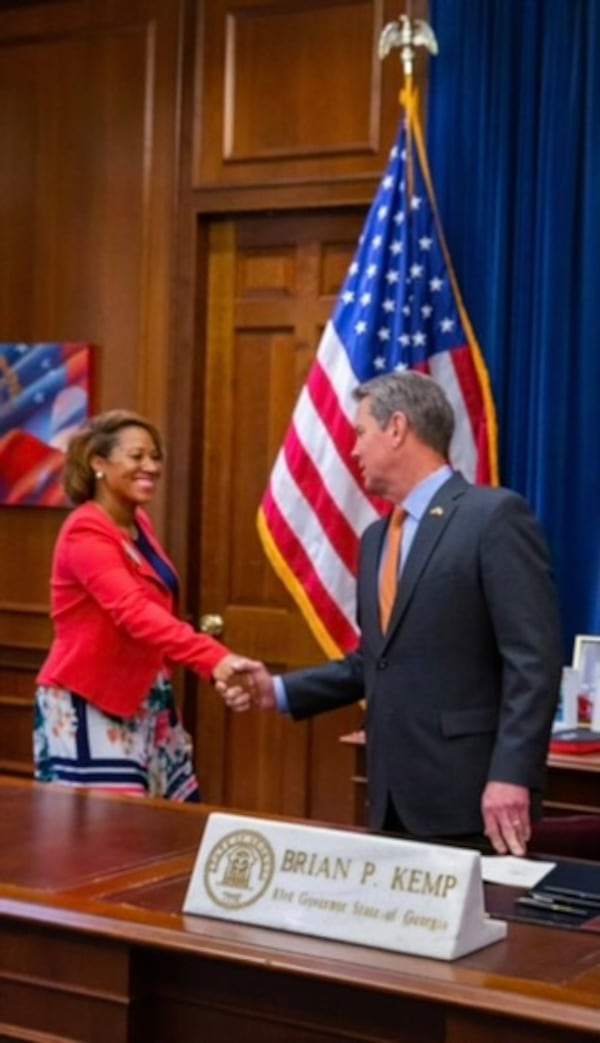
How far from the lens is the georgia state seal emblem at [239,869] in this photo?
6.82 feet

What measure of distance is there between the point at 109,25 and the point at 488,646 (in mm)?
3313

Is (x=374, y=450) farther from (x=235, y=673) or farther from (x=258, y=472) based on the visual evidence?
(x=258, y=472)

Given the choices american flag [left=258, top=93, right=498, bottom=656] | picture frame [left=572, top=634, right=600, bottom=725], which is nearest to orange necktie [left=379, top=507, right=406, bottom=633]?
picture frame [left=572, top=634, right=600, bottom=725]

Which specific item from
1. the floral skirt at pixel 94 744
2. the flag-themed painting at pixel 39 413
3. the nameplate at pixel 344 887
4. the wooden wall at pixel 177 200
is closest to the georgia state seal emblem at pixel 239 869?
the nameplate at pixel 344 887

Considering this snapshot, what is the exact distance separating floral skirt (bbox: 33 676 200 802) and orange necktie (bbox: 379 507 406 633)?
1.06 meters

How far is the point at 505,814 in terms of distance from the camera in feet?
9.82

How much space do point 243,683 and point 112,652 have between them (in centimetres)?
44

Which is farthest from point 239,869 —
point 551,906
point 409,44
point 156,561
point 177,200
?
point 177,200

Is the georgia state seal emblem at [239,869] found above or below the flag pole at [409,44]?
below

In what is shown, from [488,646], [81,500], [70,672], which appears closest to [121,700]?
[70,672]

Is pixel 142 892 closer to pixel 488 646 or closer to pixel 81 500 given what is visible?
pixel 488 646

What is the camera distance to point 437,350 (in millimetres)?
4871

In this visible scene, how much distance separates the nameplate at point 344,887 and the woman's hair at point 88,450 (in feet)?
7.39

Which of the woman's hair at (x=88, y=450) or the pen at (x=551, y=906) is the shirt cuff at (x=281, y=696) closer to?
the woman's hair at (x=88, y=450)
